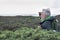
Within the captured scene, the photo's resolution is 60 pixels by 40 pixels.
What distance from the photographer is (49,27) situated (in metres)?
4.48

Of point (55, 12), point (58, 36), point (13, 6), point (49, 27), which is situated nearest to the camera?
point (58, 36)

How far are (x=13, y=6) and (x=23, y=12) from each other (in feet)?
1.59

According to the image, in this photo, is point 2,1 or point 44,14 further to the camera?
point 2,1

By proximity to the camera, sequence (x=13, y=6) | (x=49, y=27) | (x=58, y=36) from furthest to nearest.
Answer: (x=13, y=6) → (x=49, y=27) → (x=58, y=36)

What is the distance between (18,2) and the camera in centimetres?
827

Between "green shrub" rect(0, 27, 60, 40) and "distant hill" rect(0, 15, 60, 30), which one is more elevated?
"green shrub" rect(0, 27, 60, 40)

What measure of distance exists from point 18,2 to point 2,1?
549mm

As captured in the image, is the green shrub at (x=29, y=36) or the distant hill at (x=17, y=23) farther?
the distant hill at (x=17, y=23)

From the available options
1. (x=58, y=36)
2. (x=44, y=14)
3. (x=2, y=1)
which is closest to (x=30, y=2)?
(x=2, y=1)

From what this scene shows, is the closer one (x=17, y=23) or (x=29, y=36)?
(x=29, y=36)

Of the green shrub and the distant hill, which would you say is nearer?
the green shrub

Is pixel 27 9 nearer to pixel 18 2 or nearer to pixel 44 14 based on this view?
pixel 18 2

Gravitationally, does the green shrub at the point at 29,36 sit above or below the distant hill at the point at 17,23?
above

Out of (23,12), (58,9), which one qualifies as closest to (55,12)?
(58,9)
